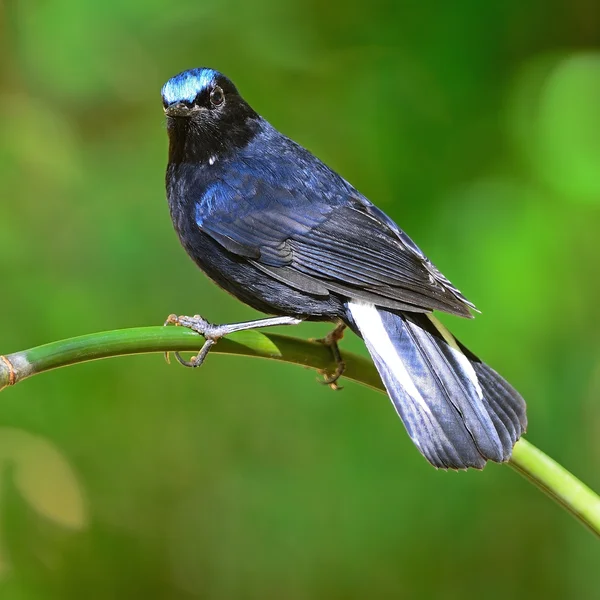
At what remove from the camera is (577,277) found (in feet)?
12.1

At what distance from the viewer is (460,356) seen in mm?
2557

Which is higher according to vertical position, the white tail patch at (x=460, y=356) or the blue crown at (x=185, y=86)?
the blue crown at (x=185, y=86)

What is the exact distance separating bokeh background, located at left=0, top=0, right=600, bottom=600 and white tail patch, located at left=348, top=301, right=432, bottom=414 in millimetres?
1154

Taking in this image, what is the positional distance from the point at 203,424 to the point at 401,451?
86 centimetres

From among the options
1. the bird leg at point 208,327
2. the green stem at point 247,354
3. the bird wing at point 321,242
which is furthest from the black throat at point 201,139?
the green stem at point 247,354

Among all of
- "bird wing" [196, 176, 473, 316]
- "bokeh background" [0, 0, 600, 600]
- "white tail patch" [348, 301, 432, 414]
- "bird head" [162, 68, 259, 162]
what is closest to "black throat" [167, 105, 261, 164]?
"bird head" [162, 68, 259, 162]

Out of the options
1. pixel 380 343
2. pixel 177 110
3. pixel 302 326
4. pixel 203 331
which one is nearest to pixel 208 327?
pixel 203 331

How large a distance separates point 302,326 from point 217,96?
113 centimetres

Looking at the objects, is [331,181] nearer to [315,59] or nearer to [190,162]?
[190,162]

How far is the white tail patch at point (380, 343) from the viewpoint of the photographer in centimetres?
236

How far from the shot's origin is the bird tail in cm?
221

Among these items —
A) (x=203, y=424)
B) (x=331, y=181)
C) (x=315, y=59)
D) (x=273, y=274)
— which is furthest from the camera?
(x=315, y=59)

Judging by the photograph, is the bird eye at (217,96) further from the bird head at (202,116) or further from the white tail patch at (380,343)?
the white tail patch at (380,343)

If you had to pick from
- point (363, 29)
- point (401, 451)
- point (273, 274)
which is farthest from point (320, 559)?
point (363, 29)
